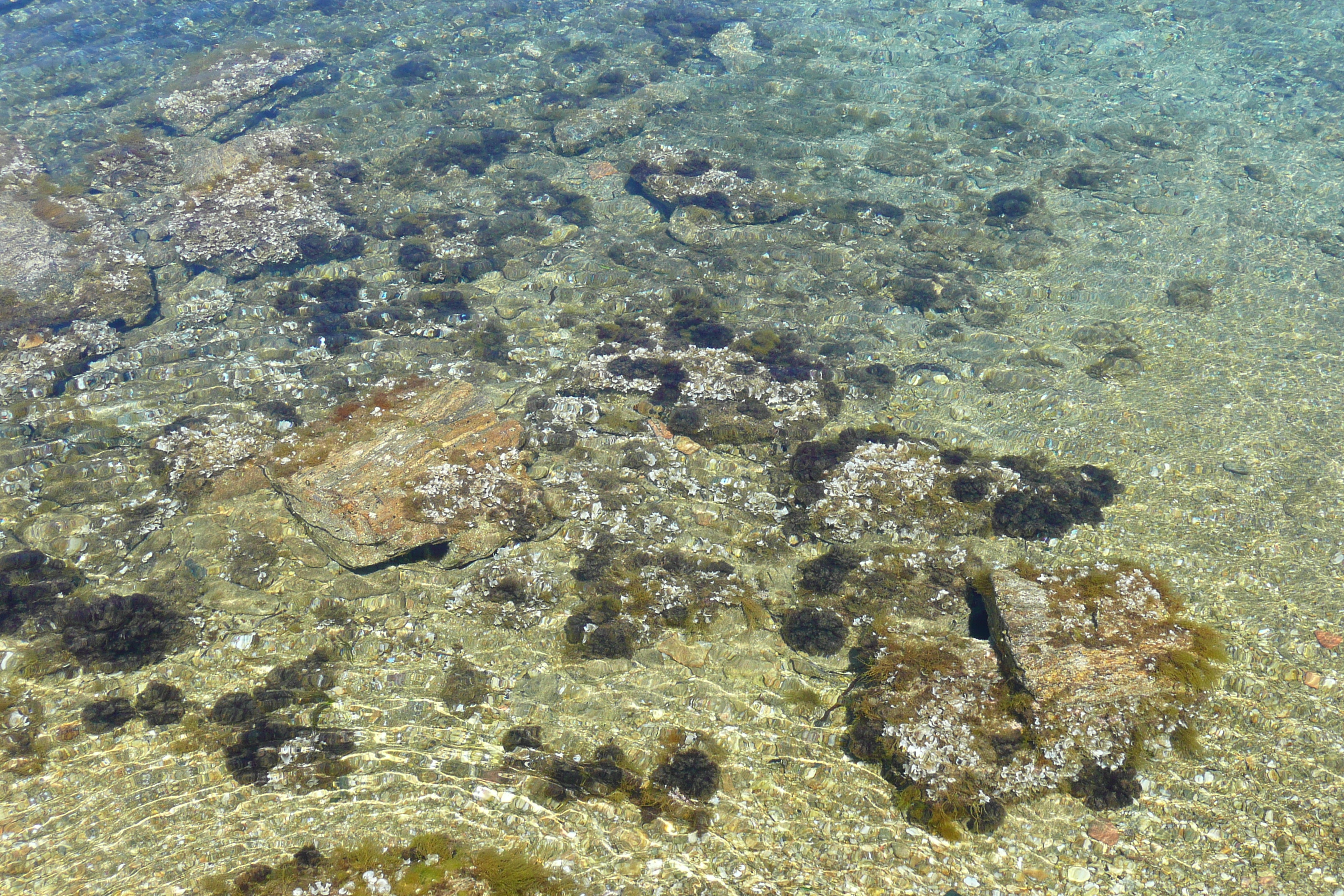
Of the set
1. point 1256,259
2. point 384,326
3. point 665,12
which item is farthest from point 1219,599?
point 665,12

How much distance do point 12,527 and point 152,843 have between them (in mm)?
5252

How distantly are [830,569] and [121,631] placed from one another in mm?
7941

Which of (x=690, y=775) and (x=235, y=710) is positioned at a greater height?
(x=235, y=710)

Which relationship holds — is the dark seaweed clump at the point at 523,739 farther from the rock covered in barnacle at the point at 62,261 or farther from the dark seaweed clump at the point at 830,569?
the rock covered in barnacle at the point at 62,261

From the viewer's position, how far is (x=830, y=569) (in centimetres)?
922

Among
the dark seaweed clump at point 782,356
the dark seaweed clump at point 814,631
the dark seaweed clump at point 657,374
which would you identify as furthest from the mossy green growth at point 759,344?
the dark seaweed clump at point 814,631

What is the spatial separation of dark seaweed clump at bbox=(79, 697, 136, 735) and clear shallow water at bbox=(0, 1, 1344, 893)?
0.11m

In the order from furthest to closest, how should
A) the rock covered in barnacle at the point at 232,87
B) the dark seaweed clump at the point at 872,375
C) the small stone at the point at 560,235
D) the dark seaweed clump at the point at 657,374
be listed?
the rock covered in barnacle at the point at 232,87 → the small stone at the point at 560,235 → the dark seaweed clump at the point at 872,375 → the dark seaweed clump at the point at 657,374

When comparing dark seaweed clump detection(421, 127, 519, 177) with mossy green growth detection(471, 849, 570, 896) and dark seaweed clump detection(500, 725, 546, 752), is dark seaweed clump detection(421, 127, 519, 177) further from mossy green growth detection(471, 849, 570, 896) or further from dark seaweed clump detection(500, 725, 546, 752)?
mossy green growth detection(471, 849, 570, 896)

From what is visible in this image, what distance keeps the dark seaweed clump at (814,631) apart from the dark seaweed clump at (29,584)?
8.21 meters

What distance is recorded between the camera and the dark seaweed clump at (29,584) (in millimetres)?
8508

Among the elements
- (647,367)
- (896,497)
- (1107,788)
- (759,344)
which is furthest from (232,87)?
(1107,788)

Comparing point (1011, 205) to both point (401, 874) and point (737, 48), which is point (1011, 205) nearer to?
point (737, 48)

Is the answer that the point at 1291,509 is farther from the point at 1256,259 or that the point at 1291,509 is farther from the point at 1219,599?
the point at 1256,259
